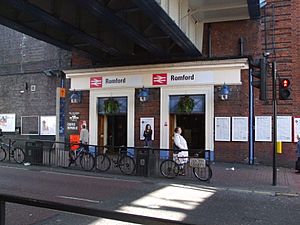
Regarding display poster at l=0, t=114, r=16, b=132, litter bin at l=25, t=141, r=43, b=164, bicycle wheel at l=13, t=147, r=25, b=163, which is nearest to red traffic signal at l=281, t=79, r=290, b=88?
litter bin at l=25, t=141, r=43, b=164

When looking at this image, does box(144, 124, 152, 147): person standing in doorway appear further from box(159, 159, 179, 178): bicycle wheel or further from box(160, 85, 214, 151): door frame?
box(159, 159, 179, 178): bicycle wheel

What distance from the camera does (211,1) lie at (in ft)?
55.6

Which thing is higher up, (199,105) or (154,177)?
(199,105)

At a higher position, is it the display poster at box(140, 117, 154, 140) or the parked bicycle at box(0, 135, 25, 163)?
the display poster at box(140, 117, 154, 140)

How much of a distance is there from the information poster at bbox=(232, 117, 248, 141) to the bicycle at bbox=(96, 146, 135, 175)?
6.55 m

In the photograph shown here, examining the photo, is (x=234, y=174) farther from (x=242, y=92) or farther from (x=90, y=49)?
(x=90, y=49)

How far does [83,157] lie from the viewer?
15.3 m

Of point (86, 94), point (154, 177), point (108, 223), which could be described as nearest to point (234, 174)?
point (154, 177)

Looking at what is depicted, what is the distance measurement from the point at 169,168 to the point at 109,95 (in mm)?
9170

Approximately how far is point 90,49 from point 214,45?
255 inches

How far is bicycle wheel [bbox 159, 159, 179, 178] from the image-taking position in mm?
13273

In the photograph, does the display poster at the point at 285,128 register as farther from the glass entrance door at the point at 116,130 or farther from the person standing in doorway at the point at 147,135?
the glass entrance door at the point at 116,130

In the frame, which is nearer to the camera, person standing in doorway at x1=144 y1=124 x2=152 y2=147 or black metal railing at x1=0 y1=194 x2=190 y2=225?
black metal railing at x1=0 y1=194 x2=190 y2=225

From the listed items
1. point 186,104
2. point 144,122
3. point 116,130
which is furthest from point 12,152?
point 186,104
